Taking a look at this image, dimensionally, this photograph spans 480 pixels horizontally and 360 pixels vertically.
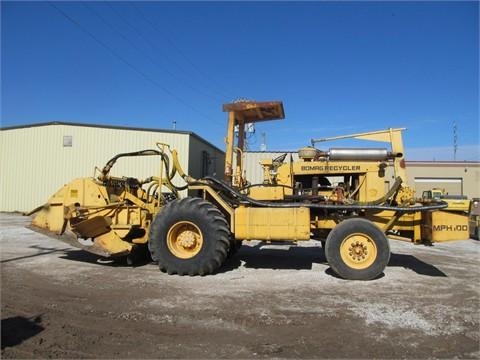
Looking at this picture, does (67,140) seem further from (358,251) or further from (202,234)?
(358,251)

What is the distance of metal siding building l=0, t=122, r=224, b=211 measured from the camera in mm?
24719

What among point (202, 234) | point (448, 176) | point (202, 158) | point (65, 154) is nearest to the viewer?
point (202, 234)

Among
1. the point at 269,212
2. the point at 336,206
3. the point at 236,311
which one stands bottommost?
the point at 236,311

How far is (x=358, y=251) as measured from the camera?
8.50 meters

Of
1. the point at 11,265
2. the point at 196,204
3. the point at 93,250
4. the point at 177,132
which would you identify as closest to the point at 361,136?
the point at 196,204

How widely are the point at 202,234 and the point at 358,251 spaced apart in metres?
2.85

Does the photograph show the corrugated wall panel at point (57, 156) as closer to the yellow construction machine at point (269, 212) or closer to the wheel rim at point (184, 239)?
the yellow construction machine at point (269, 212)

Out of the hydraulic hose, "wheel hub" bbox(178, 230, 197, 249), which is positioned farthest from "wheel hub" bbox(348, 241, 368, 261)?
"wheel hub" bbox(178, 230, 197, 249)

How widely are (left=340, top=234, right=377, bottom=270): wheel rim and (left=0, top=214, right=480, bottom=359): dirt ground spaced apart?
1.36ft

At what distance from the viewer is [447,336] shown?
5359 mm

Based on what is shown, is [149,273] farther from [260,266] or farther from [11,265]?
[11,265]

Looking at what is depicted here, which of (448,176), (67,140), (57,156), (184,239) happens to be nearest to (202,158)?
(67,140)

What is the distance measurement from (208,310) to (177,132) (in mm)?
18946

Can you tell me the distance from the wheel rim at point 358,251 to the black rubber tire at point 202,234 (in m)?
2.14
